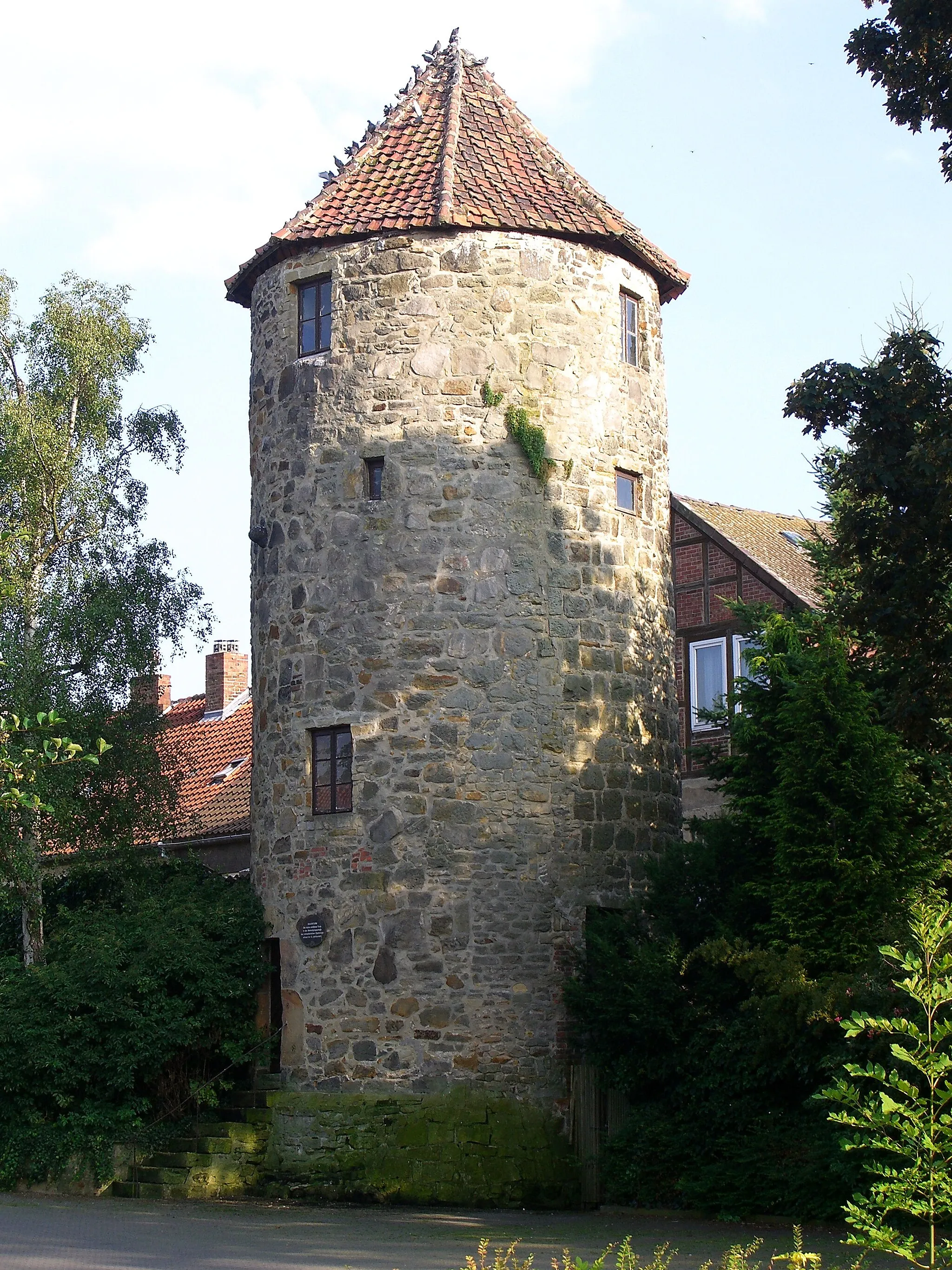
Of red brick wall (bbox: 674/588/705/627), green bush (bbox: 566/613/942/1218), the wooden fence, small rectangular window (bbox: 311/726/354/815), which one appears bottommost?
the wooden fence

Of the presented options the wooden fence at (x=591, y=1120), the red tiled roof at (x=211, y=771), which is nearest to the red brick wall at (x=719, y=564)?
the red tiled roof at (x=211, y=771)

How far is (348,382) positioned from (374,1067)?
737 cm

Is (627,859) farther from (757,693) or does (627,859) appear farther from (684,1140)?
(684,1140)

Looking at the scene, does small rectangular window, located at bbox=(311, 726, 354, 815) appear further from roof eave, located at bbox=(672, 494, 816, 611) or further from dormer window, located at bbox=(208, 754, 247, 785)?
dormer window, located at bbox=(208, 754, 247, 785)

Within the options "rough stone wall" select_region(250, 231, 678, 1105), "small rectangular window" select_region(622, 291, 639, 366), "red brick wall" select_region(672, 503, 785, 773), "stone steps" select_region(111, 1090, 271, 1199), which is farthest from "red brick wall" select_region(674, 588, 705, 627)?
"stone steps" select_region(111, 1090, 271, 1199)

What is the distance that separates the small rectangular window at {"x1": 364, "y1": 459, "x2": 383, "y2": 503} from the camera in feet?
63.3

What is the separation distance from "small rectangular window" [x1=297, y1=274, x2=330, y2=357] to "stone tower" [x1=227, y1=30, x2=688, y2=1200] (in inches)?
1.4

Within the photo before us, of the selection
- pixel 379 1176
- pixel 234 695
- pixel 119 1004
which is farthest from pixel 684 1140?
pixel 234 695

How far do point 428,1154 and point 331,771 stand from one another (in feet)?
13.5

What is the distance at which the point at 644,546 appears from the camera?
20562mm

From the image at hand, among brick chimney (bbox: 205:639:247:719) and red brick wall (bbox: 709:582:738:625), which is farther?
brick chimney (bbox: 205:639:247:719)

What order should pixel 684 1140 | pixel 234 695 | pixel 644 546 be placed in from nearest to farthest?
pixel 684 1140 < pixel 644 546 < pixel 234 695

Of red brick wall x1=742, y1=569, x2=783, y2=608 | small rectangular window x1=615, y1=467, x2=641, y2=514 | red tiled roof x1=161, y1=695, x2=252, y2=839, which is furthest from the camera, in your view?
red brick wall x1=742, y1=569, x2=783, y2=608

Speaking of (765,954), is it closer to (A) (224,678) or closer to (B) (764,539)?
(B) (764,539)
